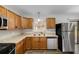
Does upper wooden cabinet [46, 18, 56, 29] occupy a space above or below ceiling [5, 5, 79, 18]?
below

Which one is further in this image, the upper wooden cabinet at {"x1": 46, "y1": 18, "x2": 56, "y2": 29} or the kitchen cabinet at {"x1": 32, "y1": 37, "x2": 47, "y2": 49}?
the upper wooden cabinet at {"x1": 46, "y1": 18, "x2": 56, "y2": 29}

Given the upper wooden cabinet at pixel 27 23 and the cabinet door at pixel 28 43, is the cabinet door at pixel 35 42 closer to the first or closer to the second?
the cabinet door at pixel 28 43

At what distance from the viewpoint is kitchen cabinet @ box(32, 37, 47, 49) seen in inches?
249

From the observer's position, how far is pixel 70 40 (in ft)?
18.0

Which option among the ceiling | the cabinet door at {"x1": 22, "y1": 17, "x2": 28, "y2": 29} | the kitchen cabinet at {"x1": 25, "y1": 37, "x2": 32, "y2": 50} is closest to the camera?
the ceiling

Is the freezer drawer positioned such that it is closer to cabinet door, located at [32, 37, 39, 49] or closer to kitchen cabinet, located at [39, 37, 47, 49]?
kitchen cabinet, located at [39, 37, 47, 49]

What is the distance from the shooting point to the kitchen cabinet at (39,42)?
6320mm

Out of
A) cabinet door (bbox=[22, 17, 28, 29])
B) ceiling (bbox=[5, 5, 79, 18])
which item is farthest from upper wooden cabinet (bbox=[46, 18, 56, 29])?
ceiling (bbox=[5, 5, 79, 18])

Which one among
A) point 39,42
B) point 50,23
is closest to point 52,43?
point 39,42

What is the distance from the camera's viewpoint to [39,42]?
6.33 m

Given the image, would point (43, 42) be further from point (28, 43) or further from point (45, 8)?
point (45, 8)
